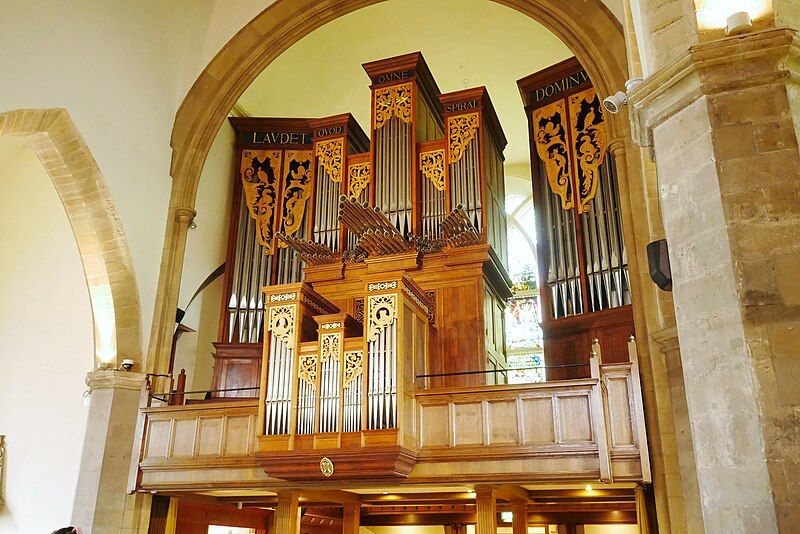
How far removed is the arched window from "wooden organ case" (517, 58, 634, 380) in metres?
3.42

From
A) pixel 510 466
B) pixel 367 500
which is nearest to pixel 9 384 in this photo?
pixel 367 500

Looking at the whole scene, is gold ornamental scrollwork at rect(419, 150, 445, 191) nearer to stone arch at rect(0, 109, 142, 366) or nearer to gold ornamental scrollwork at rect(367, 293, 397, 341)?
gold ornamental scrollwork at rect(367, 293, 397, 341)

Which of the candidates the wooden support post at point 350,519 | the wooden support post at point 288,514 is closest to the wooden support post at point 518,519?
the wooden support post at point 350,519

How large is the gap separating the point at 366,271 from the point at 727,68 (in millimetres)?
5803

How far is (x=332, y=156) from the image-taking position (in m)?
10.6

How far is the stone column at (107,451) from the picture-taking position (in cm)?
817

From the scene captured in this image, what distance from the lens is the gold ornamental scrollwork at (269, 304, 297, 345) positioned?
25.2 feet

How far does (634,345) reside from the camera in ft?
22.7

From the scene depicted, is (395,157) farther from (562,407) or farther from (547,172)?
(562,407)

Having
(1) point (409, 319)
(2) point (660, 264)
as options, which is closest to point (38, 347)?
(1) point (409, 319)

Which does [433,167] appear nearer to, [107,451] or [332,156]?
[332,156]

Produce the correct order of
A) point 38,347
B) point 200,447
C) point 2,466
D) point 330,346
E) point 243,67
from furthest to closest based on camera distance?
point 243,67
point 38,347
point 2,466
point 200,447
point 330,346

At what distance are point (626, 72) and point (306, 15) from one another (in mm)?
4673

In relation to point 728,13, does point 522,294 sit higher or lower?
higher
